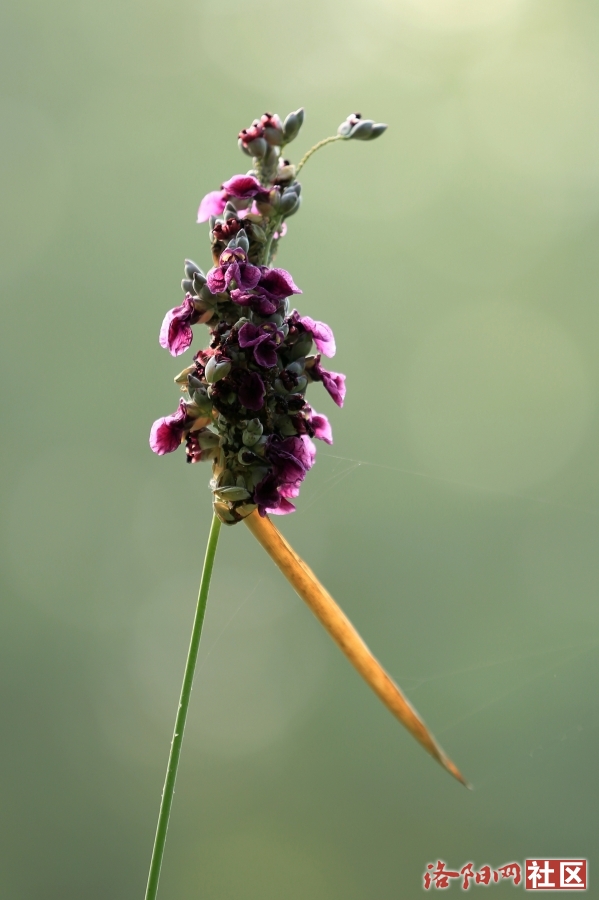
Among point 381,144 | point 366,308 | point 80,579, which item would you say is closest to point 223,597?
point 80,579

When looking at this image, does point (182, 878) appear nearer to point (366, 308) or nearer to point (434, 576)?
point (434, 576)

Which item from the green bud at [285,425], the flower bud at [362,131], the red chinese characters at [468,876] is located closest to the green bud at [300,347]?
the green bud at [285,425]

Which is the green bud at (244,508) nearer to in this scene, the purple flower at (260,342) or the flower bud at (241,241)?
the purple flower at (260,342)

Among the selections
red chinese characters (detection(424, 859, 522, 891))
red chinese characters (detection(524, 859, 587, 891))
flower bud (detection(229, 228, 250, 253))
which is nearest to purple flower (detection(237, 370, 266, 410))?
flower bud (detection(229, 228, 250, 253))

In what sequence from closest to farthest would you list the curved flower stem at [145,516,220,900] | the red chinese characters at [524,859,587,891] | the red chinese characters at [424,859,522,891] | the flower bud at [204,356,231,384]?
the curved flower stem at [145,516,220,900], the flower bud at [204,356,231,384], the red chinese characters at [424,859,522,891], the red chinese characters at [524,859,587,891]

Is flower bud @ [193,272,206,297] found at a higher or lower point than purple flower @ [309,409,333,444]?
higher

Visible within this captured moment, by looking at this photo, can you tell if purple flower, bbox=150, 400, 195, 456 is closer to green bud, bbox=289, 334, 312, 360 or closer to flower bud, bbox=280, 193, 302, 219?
green bud, bbox=289, 334, 312, 360
